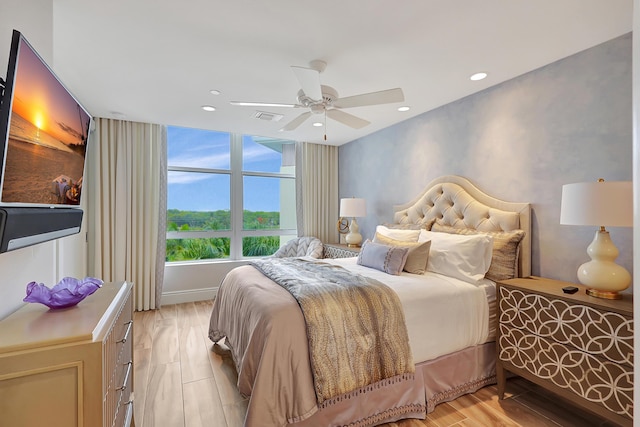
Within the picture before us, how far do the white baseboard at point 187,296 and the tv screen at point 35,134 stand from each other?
2.97m

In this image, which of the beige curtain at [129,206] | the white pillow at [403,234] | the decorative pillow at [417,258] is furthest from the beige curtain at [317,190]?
the decorative pillow at [417,258]

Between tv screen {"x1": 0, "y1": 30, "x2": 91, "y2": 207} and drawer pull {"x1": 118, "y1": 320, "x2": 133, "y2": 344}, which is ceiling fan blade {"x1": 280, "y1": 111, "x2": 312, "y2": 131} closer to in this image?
tv screen {"x1": 0, "y1": 30, "x2": 91, "y2": 207}

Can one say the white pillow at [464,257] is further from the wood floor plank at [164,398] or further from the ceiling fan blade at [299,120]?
the wood floor plank at [164,398]

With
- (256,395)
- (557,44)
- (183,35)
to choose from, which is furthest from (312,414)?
(557,44)

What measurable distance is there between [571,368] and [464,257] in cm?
93

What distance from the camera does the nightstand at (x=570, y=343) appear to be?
1566mm

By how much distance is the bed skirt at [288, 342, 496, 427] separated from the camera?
173cm

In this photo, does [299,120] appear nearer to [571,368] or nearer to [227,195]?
[227,195]

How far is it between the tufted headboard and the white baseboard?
115 inches

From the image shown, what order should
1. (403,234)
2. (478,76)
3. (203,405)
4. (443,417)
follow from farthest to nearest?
(403,234) < (478,76) < (203,405) < (443,417)

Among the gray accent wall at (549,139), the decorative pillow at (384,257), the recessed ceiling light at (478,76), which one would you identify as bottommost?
the decorative pillow at (384,257)

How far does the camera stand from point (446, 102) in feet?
10.4

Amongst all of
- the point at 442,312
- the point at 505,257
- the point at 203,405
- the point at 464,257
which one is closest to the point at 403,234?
the point at 464,257

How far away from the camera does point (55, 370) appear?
3.06 ft
